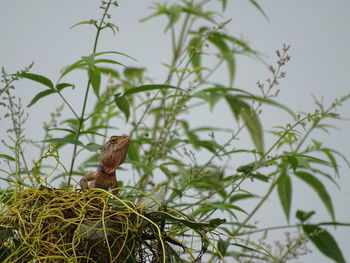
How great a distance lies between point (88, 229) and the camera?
18.5 inches

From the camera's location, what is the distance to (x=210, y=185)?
72 centimetres

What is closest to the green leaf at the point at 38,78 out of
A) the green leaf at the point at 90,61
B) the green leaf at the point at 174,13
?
the green leaf at the point at 90,61

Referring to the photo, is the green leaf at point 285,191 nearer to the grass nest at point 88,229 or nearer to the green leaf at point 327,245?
the green leaf at point 327,245

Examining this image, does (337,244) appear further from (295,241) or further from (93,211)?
(93,211)

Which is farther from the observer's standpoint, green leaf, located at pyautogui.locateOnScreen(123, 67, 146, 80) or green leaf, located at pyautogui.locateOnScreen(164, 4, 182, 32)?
green leaf, located at pyautogui.locateOnScreen(123, 67, 146, 80)

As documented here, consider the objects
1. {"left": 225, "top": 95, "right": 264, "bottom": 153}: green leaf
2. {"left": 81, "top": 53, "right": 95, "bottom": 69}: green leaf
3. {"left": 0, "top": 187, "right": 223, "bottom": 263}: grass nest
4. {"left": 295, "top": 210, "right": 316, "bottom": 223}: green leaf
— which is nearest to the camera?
{"left": 0, "top": 187, "right": 223, "bottom": 263}: grass nest

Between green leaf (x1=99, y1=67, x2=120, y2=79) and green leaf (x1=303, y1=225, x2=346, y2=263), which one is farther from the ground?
green leaf (x1=99, y1=67, x2=120, y2=79)

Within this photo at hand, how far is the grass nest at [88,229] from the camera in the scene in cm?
47

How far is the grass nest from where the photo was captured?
0.47 m

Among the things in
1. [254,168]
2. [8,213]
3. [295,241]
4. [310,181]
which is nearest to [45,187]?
[8,213]

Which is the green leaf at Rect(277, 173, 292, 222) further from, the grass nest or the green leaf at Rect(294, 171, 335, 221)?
the grass nest

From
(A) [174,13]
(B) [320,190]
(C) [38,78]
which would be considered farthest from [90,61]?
(B) [320,190]

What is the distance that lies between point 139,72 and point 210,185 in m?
0.41

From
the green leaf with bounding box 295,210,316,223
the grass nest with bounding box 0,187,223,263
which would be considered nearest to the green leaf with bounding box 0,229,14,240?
the grass nest with bounding box 0,187,223,263
